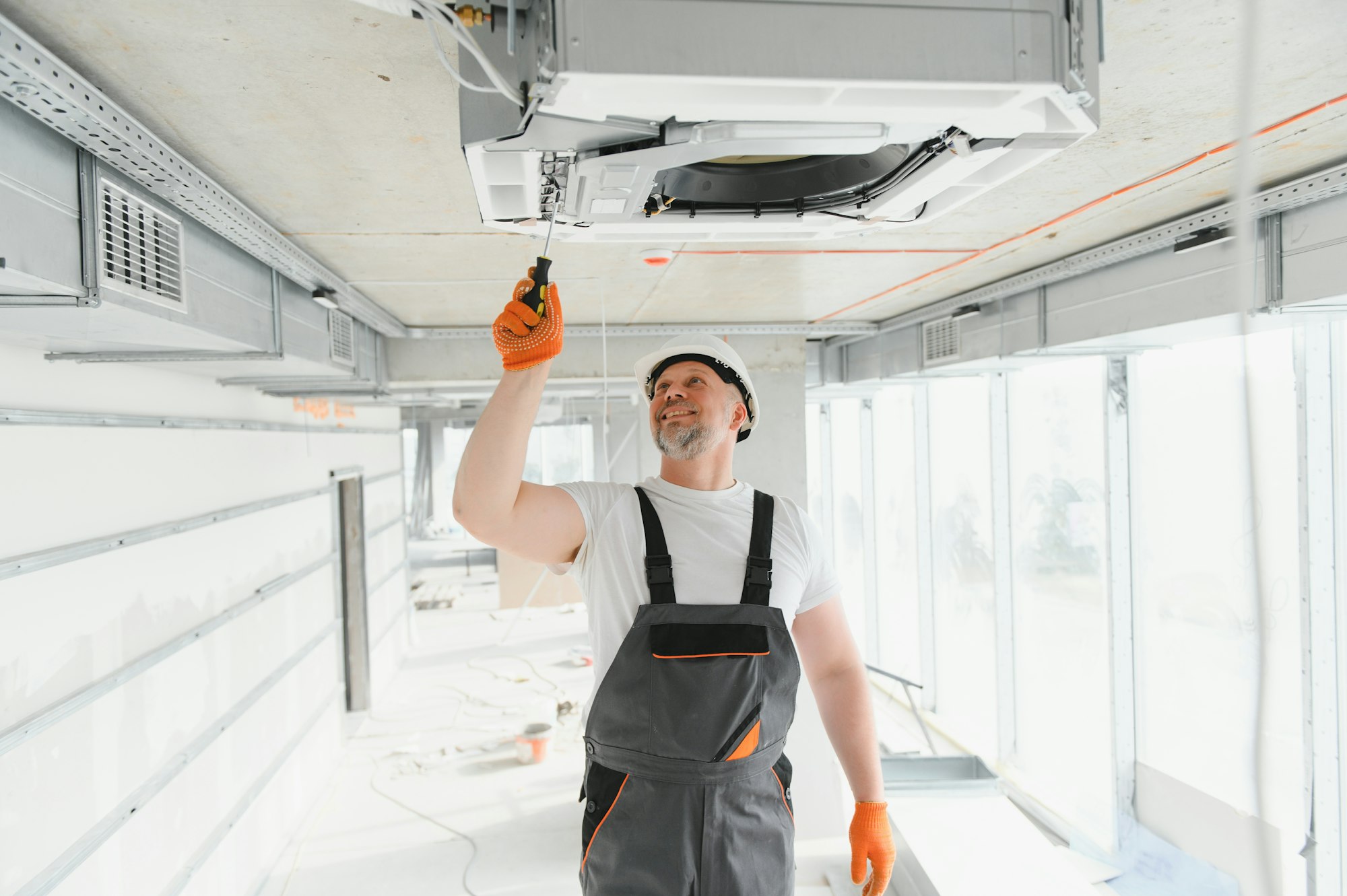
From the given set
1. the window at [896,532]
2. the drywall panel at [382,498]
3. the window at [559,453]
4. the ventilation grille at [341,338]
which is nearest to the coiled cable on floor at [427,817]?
the drywall panel at [382,498]

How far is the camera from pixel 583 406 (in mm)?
9844

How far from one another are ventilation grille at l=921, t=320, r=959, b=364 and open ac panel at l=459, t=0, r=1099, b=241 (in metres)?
2.84

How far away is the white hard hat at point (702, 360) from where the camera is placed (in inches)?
69.0

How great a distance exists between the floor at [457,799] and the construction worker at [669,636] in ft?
8.34

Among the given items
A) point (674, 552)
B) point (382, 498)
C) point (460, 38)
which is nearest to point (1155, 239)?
point (674, 552)

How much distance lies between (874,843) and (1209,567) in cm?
265

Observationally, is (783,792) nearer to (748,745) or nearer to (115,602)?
(748,745)

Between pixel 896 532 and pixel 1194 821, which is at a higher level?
pixel 896 532

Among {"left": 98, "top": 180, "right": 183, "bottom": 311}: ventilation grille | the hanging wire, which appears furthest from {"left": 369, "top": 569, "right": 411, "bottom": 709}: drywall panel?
the hanging wire

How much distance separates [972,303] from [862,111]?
9.76 feet

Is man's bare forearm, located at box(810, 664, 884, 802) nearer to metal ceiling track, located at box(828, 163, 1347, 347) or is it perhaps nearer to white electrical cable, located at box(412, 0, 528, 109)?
metal ceiling track, located at box(828, 163, 1347, 347)

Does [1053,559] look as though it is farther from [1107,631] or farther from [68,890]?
[68,890]

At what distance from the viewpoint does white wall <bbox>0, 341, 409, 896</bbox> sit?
1.97 metres

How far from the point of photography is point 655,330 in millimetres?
4258
